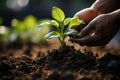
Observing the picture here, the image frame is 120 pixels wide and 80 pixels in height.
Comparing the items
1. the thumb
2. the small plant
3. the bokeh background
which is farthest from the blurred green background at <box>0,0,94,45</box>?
the thumb

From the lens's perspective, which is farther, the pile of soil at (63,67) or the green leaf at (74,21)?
the green leaf at (74,21)

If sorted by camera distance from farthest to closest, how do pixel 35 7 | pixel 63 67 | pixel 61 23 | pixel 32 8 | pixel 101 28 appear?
pixel 35 7 → pixel 32 8 → pixel 61 23 → pixel 101 28 → pixel 63 67

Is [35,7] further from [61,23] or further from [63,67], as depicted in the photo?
[63,67]

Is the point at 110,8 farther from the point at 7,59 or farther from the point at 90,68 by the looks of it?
the point at 7,59

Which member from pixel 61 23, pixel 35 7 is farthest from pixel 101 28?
pixel 35 7

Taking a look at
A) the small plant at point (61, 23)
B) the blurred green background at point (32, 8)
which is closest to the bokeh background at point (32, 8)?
the blurred green background at point (32, 8)

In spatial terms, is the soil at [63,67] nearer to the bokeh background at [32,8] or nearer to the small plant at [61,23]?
the small plant at [61,23]

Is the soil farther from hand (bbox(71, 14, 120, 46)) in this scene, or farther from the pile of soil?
hand (bbox(71, 14, 120, 46))
